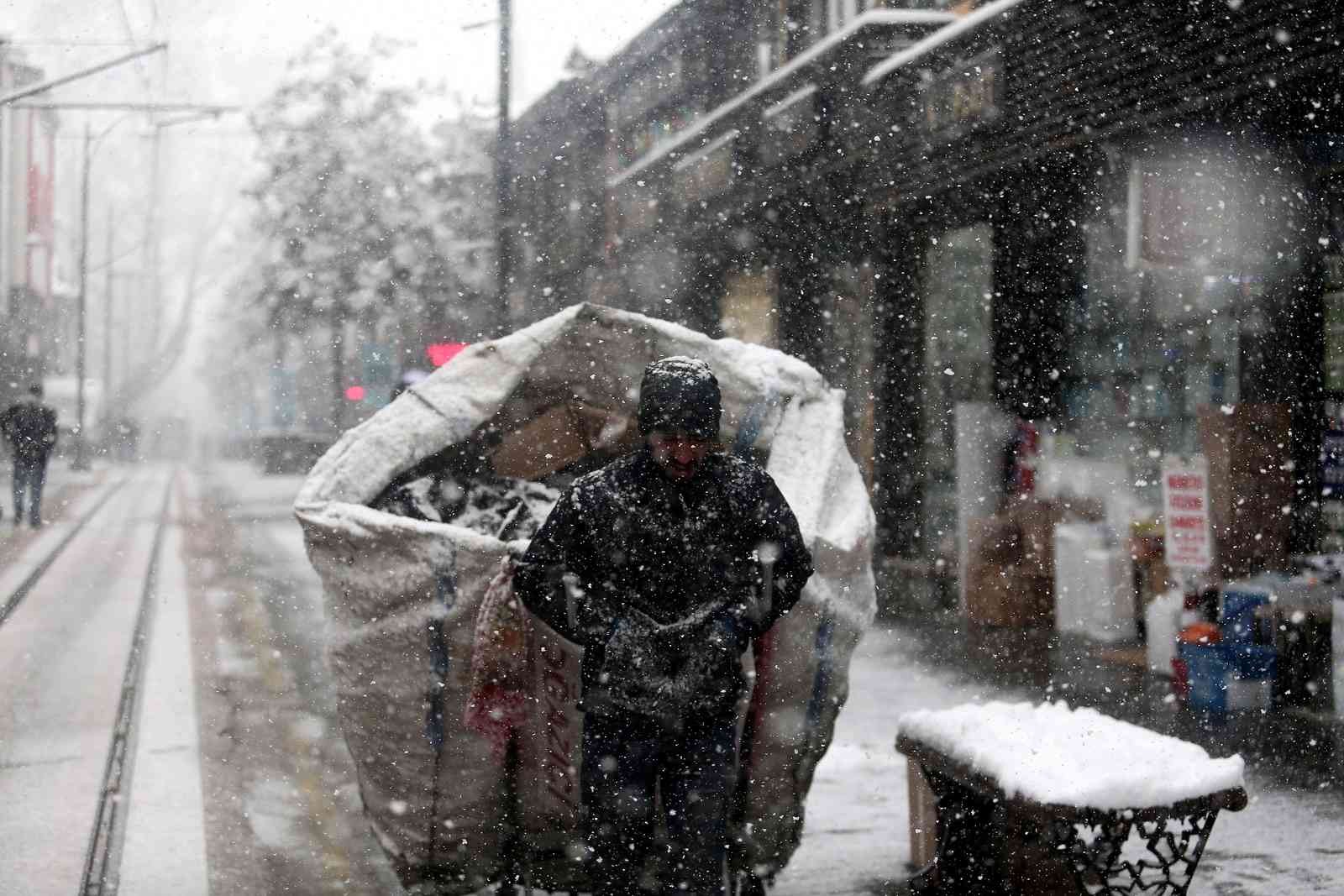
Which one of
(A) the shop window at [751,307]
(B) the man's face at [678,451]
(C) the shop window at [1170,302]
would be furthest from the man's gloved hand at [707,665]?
(A) the shop window at [751,307]

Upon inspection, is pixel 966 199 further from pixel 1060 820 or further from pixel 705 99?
pixel 1060 820

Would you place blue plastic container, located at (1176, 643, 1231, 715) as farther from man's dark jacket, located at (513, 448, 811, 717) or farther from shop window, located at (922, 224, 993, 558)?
man's dark jacket, located at (513, 448, 811, 717)

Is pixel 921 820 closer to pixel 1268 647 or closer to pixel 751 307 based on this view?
pixel 1268 647

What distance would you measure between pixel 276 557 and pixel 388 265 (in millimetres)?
11618

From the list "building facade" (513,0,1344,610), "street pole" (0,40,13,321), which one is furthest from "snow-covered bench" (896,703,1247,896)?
"street pole" (0,40,13,321)

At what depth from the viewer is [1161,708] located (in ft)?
27.0

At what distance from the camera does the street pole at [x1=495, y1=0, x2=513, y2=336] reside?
55.6 ft

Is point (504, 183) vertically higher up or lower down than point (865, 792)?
higher up

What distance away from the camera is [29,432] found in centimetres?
2144

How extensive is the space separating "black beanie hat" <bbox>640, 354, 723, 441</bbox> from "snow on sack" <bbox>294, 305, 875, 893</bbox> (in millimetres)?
702

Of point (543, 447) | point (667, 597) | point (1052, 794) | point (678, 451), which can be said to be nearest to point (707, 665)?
point (667, 597)

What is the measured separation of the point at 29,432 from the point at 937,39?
15096 mm

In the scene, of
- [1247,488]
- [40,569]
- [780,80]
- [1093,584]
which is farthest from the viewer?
[40,569]

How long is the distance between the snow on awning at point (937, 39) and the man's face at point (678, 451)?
25.0ft
